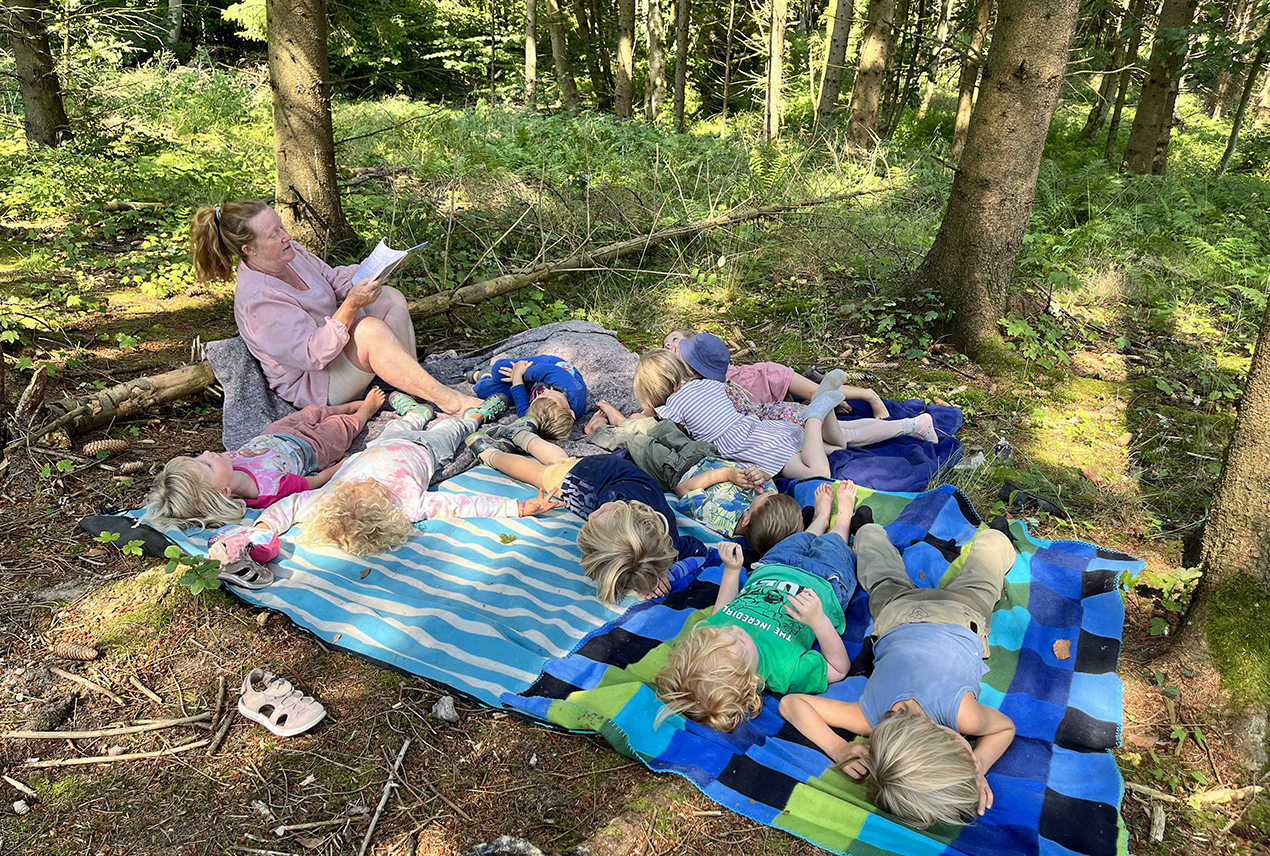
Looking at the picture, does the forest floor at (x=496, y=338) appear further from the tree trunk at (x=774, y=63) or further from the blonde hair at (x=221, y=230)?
the tree trunk at (x=774, y=63)

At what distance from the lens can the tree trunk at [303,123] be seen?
530 centimetres

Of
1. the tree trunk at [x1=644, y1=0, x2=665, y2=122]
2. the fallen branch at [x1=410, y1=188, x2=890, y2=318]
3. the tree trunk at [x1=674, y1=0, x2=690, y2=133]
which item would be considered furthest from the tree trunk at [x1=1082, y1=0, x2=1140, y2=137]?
the fallen branch at [x1=410, y1=188, x2=890, y2=318]

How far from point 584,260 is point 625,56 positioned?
33.9ft

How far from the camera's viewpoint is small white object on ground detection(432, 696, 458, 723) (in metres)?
2.76

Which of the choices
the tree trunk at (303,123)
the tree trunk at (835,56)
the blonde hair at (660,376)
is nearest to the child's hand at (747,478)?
the blonde hair at (660,376)

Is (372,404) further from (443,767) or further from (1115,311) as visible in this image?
(1115,311)

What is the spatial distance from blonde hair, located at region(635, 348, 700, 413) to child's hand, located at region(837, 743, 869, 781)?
7.58 feet

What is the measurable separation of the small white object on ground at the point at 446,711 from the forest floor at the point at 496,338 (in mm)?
46

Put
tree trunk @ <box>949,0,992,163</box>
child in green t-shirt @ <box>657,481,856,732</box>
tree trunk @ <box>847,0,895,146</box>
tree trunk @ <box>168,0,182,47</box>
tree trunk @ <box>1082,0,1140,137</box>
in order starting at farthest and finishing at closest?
tree trunk @ <box>168,0,182,47</box>
tree trunk @ <box>1082,0,1140,137</box>
tree trunk @ <box>949,0,992,163</box>
tree trunk @ <box>847,0,895,146</box>
child in green t-shirt @ <box>657,481,856,732</box>

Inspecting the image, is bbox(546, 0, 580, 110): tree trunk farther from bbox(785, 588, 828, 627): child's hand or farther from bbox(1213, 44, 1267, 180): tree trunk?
bbox(785, 588, 828, 627): child's hand

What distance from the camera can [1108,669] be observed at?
9.54 ft

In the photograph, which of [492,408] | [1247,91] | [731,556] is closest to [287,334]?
[492,408]

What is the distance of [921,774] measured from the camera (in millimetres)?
2301

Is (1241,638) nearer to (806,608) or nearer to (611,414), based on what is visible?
(806,608)
